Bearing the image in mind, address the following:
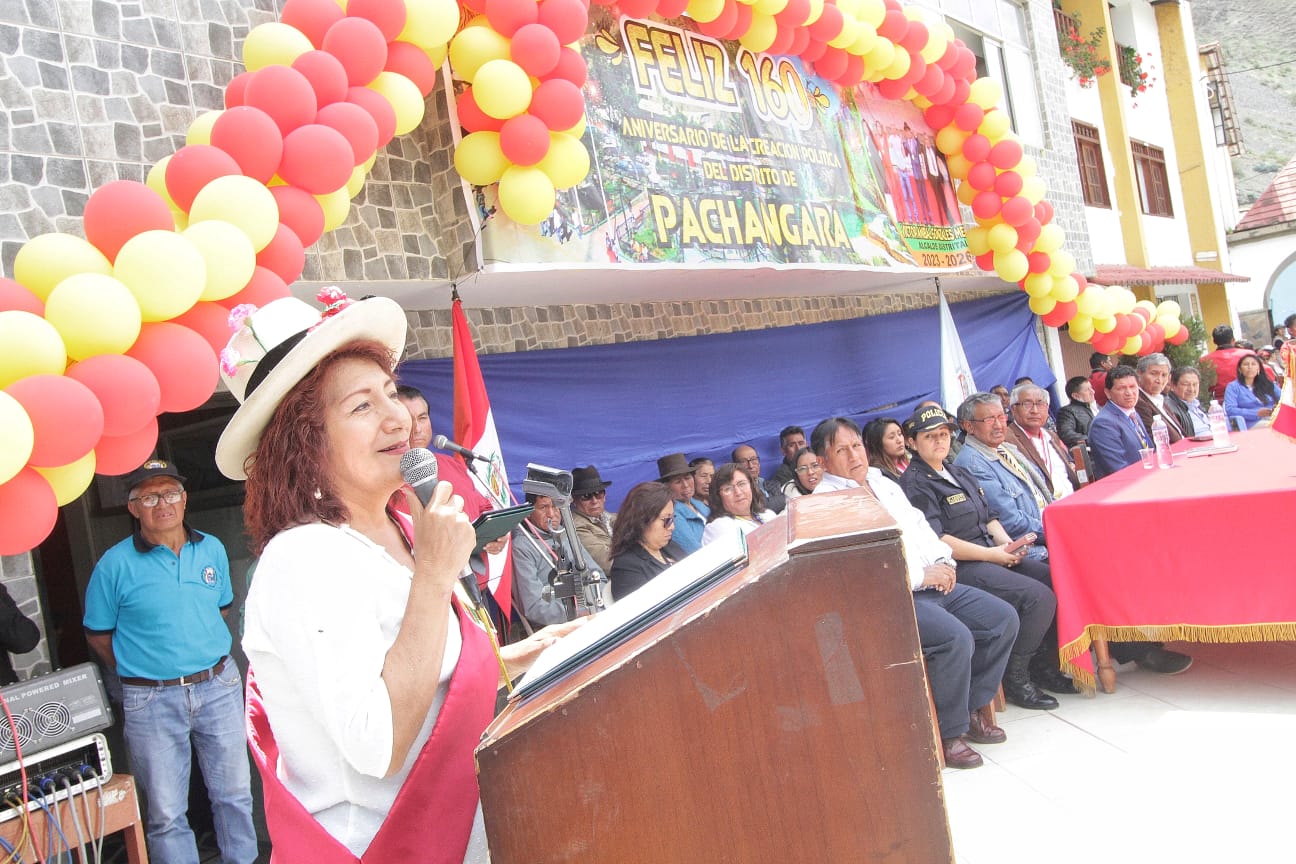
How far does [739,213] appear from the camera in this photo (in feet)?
19.9

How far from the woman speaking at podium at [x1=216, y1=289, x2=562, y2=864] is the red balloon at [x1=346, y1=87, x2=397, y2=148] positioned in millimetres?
2434

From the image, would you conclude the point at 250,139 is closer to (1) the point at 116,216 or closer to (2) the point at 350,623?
(1) the point at 116,216

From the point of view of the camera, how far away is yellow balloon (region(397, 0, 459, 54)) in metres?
3.94

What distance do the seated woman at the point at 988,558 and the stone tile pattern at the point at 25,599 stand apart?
4.03 meters

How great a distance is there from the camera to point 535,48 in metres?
4.33

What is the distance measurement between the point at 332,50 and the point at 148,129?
109 centimetres

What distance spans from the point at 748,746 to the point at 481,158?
396 centimetres

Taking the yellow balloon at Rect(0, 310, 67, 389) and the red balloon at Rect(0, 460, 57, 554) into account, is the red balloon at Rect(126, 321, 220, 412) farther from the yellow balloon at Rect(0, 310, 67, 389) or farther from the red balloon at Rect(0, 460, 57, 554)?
the red balloon at Rect(0, 460, 57, 554)

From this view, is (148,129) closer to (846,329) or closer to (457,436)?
(457,436)

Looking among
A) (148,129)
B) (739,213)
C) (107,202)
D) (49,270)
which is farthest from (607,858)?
(739,213)

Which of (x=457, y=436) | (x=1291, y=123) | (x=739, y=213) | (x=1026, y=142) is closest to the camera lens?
(x=457, y=436)

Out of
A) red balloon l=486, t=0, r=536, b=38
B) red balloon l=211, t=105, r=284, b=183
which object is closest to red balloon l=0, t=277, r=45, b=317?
red balloon l=211, t=105, r=284, b=183

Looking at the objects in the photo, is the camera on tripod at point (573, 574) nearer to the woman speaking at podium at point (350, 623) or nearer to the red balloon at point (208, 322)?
the red balloon at point (208, 322)

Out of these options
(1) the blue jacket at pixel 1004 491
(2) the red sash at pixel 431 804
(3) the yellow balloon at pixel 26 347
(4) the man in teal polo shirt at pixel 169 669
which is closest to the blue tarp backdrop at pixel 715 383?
(4) the man in teal polo shirt at pixel 169 669
